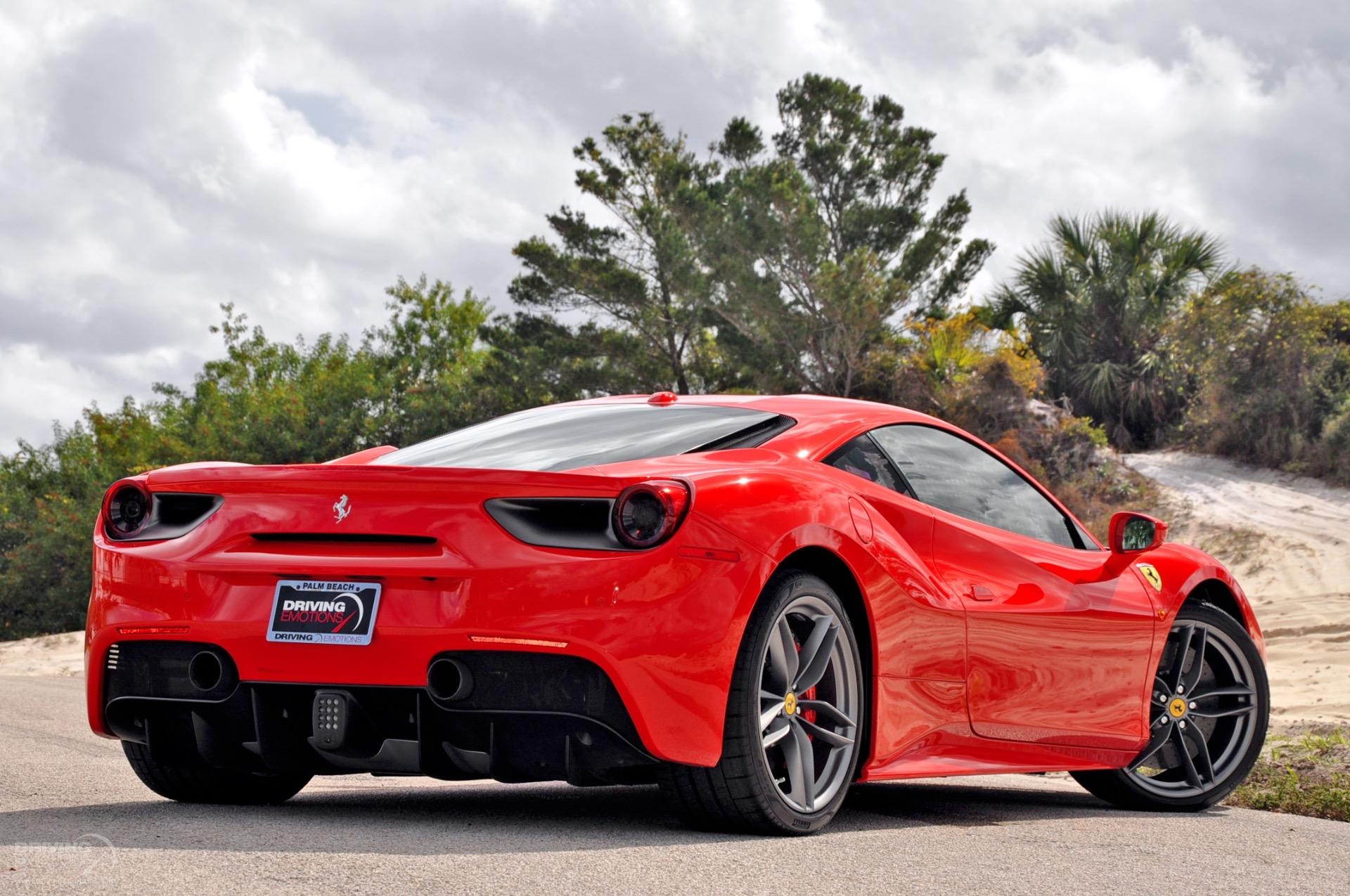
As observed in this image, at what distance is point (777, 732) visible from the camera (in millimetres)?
3820

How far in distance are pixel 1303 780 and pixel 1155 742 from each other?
1228 mm

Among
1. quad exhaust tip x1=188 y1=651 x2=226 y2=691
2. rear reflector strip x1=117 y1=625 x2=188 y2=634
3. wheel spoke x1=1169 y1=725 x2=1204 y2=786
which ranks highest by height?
rear reflector strip x1=117 y1=625 x2=188 y2=634

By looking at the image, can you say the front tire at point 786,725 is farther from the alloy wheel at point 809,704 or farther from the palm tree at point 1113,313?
the palm tree at point 1113,313

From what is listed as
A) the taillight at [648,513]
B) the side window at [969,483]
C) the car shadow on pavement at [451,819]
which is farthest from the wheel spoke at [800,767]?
the side window at [969,483]

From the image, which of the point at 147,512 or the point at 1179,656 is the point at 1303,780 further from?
the point at 147,512

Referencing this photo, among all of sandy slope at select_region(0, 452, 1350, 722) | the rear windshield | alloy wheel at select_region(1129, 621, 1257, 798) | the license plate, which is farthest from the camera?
sandy slope at select_region(0, 452, 1350, 722)

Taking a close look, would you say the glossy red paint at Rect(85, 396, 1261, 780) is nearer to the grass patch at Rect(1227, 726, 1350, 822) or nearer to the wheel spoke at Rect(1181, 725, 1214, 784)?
the wheel spoke at Rect(1181, 725, 1214, 784)

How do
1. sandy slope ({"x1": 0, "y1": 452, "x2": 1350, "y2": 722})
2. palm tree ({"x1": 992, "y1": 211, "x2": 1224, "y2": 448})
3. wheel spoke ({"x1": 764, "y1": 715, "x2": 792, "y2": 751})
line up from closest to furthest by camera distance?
1. wheel spoke ({"x1": 764, "y1": 715, "x2": 792, "y2": 751})
2. sandy slope ({"x1": 0, "y1": 452, "x2": 1350, "y2": 722})
3. palm tree ({"x1": 992, "y1": 211, "x2": 1224, "y2": 448})

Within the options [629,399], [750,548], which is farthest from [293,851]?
[629,399]

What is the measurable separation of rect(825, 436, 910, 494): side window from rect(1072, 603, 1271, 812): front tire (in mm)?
1756

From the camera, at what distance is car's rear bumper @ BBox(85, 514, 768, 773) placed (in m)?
3.45

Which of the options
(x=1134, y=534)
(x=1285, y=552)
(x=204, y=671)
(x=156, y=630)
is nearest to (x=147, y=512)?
(x=156, y=630)

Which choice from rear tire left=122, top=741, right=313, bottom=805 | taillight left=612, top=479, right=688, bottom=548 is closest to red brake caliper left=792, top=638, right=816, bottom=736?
taillight left=612, top=479, right=688, bottom=548

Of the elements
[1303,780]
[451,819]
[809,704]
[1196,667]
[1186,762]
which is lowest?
[1303,780]
